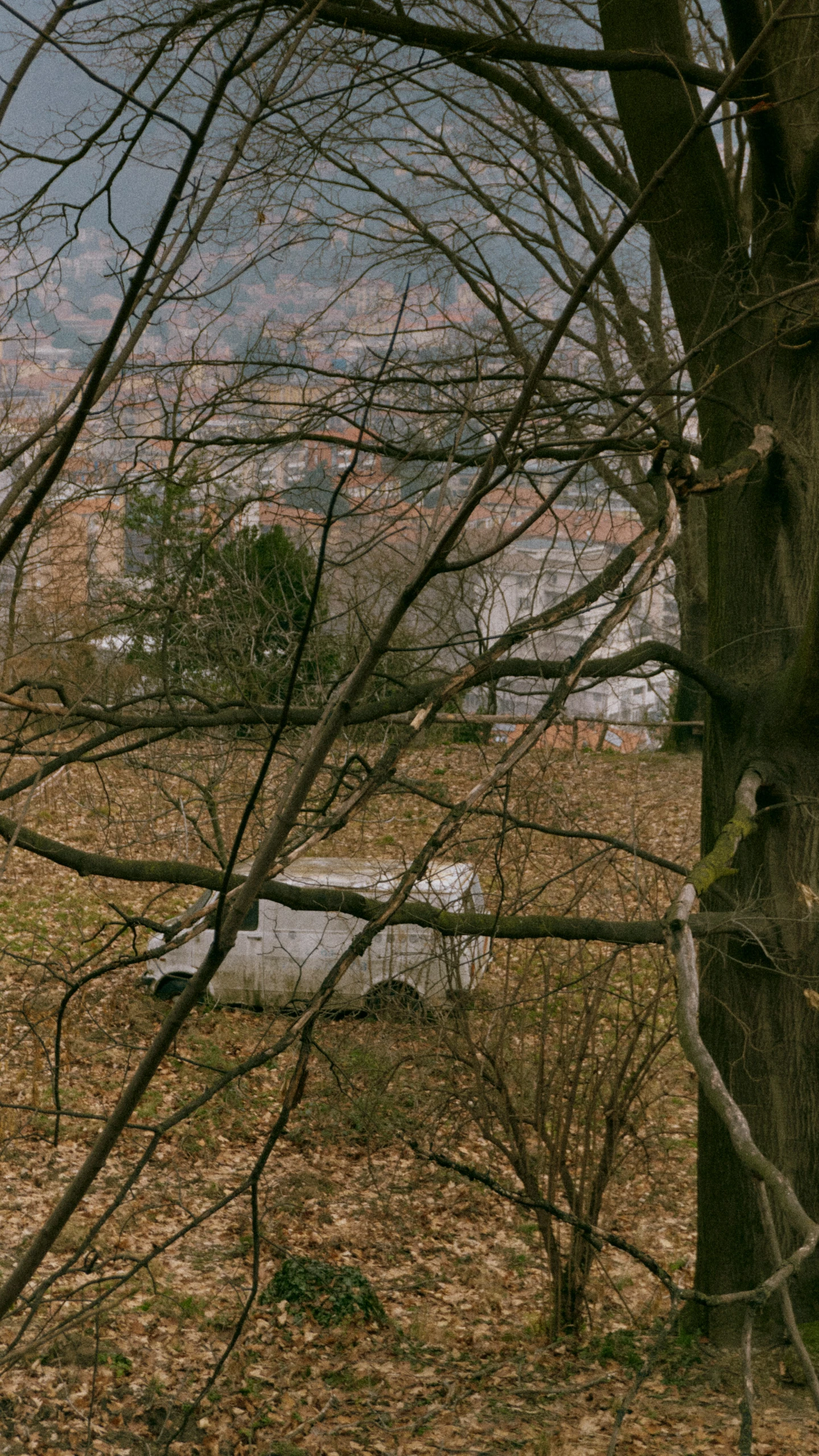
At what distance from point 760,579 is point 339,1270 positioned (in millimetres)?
5542

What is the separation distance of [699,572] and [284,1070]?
728cm

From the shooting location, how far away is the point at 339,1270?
27.0 feet

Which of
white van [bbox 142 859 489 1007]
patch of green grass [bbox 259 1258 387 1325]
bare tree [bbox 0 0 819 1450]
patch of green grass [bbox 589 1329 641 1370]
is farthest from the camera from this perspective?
white van [bbox 142 859 489 1007]

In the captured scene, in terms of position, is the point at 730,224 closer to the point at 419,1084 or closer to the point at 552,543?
the point at 552,543

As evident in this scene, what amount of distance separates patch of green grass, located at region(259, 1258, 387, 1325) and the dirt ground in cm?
4

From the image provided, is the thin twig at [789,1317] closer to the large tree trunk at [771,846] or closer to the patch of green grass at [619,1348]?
the large tree trunk at [771,846]

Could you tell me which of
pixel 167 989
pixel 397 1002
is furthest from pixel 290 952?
pixel 397 1002

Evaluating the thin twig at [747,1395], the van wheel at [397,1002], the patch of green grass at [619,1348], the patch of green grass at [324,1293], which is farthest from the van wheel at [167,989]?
the thin twig at [747,1395]

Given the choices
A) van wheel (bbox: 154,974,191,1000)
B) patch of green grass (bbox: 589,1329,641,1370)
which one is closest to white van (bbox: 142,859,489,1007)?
van wheel (bbox: 154,974,191,1000)

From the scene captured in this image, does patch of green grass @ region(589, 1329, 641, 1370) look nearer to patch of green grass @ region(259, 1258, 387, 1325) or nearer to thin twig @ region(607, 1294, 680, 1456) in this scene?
patch of green grass @ region(259, 1258, 387, 1325)

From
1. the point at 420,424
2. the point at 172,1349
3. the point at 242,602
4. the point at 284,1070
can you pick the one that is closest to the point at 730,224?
the point at 420,424

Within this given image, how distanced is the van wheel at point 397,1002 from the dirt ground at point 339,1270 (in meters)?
0.14

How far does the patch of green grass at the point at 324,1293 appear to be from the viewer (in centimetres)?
789

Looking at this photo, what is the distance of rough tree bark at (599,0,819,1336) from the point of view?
239 inches
